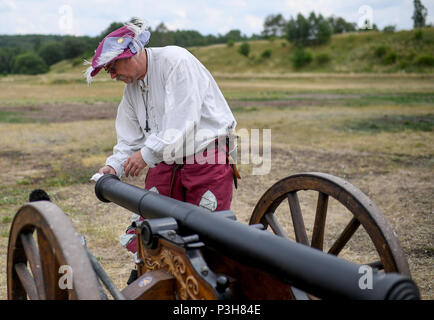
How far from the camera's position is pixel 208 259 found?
2098 millimetres

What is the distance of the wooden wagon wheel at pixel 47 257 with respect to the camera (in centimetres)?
183

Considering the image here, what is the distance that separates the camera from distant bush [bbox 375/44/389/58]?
51.2 metres

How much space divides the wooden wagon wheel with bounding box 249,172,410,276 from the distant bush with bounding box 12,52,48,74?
201 ft

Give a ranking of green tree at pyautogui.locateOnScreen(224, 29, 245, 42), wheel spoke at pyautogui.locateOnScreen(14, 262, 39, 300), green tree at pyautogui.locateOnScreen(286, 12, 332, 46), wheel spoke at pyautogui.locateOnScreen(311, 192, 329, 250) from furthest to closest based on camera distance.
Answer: green tree at pyautogui.locateOnScreen(224, 29, 245, 42) → green tree at pyautogui.locateOnScreen(286, 12, 332, 46) → wheel spoke at pyautogui.locateOnScreen(311, 192, 329, 250) → wheel spoke at pyautogui.locateOnScreen(14, 262, 39, 300)

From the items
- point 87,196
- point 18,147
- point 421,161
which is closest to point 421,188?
point 421,161

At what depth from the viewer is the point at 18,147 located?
1043 centimetres

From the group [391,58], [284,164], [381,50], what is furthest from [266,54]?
[284,164]

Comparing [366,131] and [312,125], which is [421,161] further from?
[312,125]

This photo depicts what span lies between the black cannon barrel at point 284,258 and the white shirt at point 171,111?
1.50ft

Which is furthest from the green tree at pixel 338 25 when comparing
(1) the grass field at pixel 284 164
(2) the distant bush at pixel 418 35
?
(1) the grass field at pixel 284 164

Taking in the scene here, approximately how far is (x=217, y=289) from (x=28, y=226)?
3.31 feet

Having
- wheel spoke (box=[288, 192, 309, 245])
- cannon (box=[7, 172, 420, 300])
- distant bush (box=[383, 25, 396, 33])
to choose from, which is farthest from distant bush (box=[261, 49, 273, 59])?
cannon (box=[7, 172, 420, 300])

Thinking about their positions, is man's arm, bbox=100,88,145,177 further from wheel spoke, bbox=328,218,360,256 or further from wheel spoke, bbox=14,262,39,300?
wheel spoke, bbox=328,218,360,256

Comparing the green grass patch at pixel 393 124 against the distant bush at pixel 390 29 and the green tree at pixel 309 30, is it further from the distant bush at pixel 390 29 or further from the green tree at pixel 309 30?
the green tree at pixel 309 30
